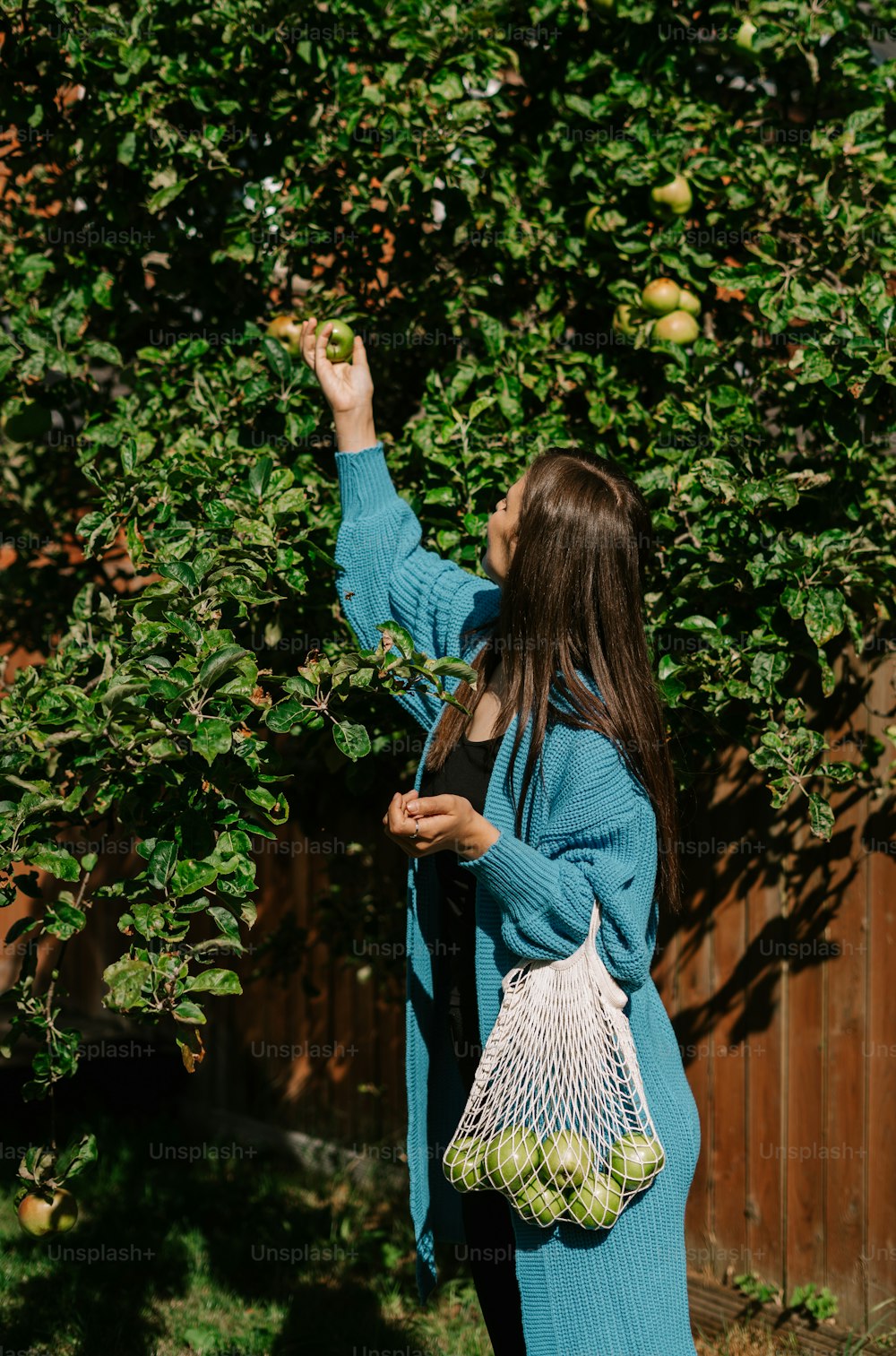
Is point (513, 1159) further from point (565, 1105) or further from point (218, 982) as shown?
point (218, 982)

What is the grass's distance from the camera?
128 inches

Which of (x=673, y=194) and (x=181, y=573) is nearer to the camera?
(x=181, y=573)

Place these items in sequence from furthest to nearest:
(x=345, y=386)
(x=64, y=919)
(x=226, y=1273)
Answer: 1. (x=226, y=1273)
2. (x=345, y=386)
3. (x=64, y=919)

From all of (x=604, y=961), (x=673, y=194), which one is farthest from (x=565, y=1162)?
(x=673, y=194)

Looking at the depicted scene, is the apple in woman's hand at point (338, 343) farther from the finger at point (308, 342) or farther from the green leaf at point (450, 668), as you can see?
the green leaf at point (450, 668)

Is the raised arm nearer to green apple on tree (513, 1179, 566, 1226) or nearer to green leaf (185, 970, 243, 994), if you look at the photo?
green leaf (185, 970, 243, 994)

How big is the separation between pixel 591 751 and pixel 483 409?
93 centimetres

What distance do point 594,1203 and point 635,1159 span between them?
9cm

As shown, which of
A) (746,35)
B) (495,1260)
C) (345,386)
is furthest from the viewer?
(746,35)

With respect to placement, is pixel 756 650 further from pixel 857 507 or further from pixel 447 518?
pixel 447 518

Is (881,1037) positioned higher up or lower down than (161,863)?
lower down

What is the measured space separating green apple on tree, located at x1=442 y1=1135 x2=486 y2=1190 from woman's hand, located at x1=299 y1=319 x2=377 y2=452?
124 cm

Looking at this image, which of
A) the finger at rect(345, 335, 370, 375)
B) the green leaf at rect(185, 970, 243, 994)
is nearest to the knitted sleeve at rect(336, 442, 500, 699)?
the finger at rect(345, 335, 370, 375)

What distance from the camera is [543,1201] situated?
75.9 inches
